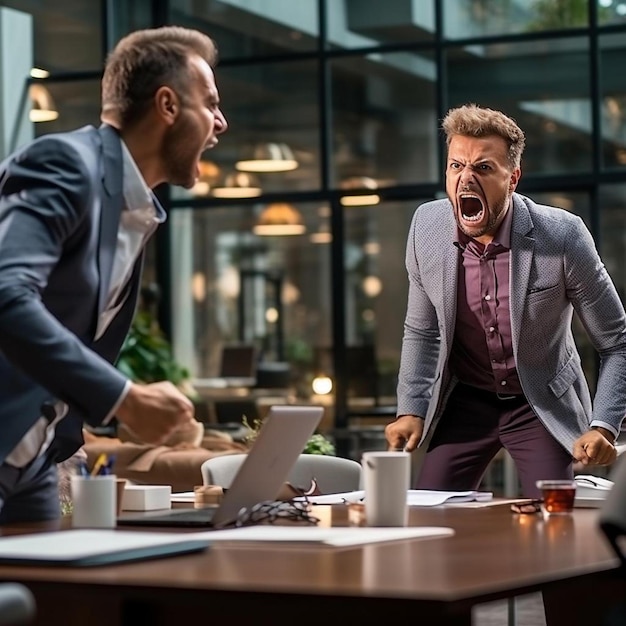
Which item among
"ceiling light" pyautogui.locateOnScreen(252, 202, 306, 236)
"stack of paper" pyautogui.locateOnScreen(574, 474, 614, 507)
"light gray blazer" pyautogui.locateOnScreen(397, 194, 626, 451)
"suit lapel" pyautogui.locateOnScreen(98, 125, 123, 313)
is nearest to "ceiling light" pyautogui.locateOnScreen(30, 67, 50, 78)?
"ceiling light" pyautogui.locateOnScreen(252, 202, 306, 236)

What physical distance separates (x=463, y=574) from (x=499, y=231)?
239 cm

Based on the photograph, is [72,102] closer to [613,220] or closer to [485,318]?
[613,220]

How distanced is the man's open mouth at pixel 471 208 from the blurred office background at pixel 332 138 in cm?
659

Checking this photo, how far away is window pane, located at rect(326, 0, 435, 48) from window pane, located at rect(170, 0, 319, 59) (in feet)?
0.55

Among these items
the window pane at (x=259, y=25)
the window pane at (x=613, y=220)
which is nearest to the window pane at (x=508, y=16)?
the window pane at (x=259, y=25)

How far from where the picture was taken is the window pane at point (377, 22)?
1105 cm

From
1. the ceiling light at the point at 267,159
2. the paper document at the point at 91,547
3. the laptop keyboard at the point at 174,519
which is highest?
the ceiling light at the point at 267,159

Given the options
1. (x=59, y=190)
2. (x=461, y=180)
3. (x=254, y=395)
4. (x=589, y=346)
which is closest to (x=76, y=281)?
(x=59, y=190)

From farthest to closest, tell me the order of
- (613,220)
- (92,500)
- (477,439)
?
(613,220) < (477,439) < (92,500)

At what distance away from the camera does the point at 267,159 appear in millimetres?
11664

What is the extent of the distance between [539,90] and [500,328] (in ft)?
23.0

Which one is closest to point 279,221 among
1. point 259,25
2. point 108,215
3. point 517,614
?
point 259,25

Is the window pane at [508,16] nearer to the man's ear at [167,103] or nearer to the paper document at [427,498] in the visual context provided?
the paper document at [427,498]

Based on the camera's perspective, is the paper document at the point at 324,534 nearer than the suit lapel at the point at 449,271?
Yes
